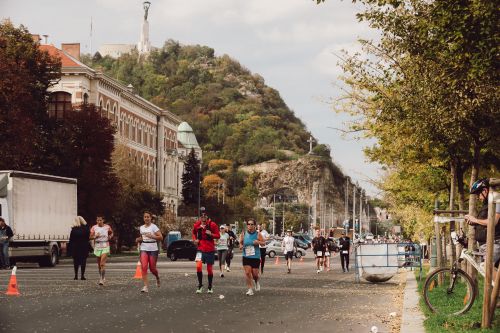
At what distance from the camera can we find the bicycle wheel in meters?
15.4

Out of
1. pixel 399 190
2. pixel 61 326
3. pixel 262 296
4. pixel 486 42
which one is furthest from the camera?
pixel 399 190

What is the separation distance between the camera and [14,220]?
1570 inches

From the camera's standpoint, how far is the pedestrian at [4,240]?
37094 mm

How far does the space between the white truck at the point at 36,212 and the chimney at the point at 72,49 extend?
4163cm

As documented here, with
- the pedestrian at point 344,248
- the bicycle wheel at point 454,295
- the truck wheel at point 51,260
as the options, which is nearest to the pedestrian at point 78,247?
the truck wheel at point 51,260

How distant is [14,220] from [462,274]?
27124 millimetres

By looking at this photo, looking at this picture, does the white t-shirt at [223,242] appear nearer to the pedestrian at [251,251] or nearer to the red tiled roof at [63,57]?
the pedestrian at [251,251]

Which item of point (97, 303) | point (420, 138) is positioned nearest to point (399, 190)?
point (420, 138)

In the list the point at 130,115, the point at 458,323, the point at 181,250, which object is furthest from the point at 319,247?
the point at 130,115

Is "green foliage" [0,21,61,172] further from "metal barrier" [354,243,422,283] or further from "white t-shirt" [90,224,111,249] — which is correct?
"metal barrier" [354,243,422,283]

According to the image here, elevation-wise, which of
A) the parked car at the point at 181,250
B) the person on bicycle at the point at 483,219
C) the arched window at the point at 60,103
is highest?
the arched window at the point at 60,103

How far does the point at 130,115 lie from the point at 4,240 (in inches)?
2293

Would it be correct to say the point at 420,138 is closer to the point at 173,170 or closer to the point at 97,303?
the point at 97,303

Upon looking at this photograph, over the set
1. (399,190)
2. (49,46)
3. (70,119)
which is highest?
(49,46)
